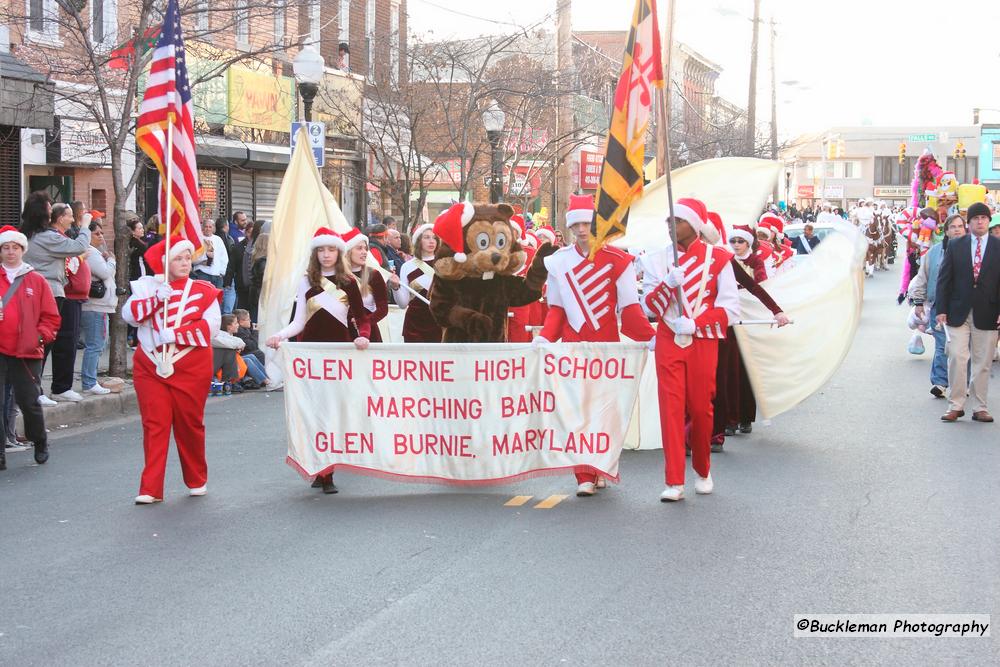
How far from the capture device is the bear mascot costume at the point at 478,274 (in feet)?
31.3

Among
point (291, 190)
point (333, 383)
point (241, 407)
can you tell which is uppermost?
point (291, 190)

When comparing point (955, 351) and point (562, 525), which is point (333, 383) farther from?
point (955, 351)

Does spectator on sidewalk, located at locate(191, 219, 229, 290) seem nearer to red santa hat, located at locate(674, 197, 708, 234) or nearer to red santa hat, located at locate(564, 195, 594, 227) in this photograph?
red santa hat, located at locate(564, 195, 594, 227)

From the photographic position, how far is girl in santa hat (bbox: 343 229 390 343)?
930 cm

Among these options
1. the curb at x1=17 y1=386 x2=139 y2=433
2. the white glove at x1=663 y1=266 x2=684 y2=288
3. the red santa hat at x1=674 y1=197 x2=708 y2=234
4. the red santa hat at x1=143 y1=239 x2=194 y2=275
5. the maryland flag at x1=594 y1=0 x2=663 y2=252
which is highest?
the maryland flag at x1=594 y1=0 x2=663 y2=252

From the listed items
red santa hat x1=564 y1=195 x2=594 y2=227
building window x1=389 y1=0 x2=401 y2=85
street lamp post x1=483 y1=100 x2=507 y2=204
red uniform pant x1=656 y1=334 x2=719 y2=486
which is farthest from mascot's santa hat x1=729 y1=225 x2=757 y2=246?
building window x1=389 y1=0 x2=401 y2=85

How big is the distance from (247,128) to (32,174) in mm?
5714

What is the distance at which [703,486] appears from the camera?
28.7ft

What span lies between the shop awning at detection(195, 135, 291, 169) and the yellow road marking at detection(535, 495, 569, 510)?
15283mm

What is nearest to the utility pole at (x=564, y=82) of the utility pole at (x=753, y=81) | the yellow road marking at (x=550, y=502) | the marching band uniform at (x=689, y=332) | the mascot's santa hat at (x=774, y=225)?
the mascot's santa hat at (x=774, y=225)

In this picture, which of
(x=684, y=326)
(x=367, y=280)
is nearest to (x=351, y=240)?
(x=367, y=280)

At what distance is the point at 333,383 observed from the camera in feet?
29.5

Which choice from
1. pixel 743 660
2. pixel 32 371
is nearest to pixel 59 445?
pixel 32 371

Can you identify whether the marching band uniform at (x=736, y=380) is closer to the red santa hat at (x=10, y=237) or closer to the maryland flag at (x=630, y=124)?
the maryland flag at (x=630, y=124)
